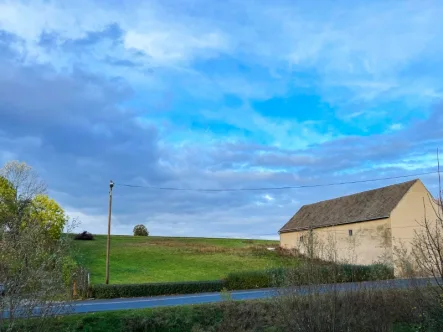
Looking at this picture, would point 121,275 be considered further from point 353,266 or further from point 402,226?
point 353,266

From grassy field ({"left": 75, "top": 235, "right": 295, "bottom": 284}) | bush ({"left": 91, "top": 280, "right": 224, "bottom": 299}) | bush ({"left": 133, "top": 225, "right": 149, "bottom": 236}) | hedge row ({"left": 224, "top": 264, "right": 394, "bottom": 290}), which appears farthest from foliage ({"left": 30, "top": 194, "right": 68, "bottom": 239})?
bush ({"left": 133, "top": 225, "right": 149, "bottom": 236})

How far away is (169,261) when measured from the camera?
47188mm

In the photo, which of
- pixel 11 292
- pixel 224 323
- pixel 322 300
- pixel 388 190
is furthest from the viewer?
pixel 388 190

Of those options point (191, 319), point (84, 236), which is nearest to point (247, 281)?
point (191, 319)

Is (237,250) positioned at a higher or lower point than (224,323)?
higher

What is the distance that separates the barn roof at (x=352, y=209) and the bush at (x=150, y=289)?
16632mm

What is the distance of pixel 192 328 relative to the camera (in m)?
15.0

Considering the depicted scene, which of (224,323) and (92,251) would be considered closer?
(224,323)

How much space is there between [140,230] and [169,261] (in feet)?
122

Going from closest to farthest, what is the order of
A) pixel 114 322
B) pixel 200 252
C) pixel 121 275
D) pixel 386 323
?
pixel 386 323 < pixel 114 322 < pixel 121 275 < pixel 200 252

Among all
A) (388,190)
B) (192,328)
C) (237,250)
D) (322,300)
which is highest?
(388,190)

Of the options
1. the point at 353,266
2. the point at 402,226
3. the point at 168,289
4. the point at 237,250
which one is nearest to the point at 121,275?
the point at 168,289

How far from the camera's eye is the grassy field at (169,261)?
39.1 m

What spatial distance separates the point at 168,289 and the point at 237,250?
26808 mm
